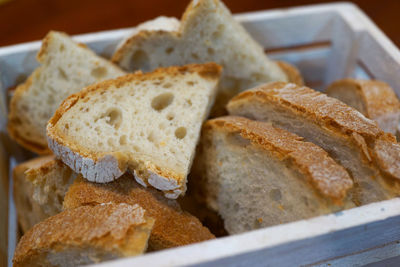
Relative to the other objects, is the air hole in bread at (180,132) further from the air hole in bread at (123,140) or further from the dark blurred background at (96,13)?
the dark blurred background at (96,13)

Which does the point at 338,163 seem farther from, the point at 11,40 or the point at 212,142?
the point at 11,40

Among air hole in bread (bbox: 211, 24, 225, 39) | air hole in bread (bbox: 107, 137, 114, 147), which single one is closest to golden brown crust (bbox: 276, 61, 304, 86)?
air hole in bread (bbox: 211, 24, 225, 39)

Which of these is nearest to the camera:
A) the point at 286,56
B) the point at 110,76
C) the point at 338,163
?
the point at 338,163

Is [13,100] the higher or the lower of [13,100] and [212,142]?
the higher

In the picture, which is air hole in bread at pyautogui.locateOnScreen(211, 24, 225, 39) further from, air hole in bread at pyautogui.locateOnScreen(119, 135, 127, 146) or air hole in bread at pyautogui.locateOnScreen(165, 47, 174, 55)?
air hole in bread at pyautogui.locateOnScreen(119, 135, 127, 146)

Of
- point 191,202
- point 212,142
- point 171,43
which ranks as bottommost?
point 191,202

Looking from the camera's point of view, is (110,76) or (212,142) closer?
(212,142)

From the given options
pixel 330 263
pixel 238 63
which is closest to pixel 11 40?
pixel 238 63

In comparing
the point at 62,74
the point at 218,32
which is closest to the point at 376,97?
the point at 218,32

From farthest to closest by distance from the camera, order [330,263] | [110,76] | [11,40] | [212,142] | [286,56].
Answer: [11,40], [286,56], [110,76], [212,142], [330,263]

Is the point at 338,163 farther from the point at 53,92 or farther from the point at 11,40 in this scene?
the point at 11,40
